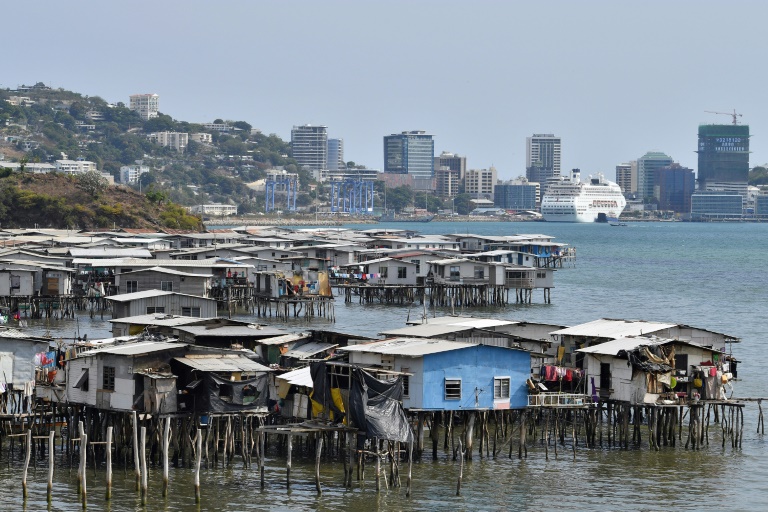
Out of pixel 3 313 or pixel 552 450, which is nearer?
pixel 552 450

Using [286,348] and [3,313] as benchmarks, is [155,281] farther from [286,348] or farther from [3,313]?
[286,348]

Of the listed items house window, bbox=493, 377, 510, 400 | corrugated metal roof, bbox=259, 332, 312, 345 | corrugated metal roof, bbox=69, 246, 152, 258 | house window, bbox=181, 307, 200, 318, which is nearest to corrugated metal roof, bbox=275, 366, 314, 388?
corrugated metal roof, bbox=259, 332, 312, 345

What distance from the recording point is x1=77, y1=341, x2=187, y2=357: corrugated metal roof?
1325 inches

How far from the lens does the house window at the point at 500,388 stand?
35.4m

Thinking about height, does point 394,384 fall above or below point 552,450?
above

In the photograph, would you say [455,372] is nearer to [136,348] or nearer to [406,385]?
[406,385]

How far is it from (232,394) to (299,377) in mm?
2191

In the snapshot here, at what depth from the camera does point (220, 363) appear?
34562 mm

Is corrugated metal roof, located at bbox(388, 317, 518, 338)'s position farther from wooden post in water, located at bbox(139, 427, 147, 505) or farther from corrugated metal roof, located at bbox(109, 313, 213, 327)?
wooden post in water, located at bbox(139, 427, 147, 505)

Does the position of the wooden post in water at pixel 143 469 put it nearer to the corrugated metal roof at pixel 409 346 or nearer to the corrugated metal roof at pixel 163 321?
the corrugated metal roof at pixel 409 346

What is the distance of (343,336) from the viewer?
135 feet

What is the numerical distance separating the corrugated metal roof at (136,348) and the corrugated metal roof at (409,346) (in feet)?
15.4

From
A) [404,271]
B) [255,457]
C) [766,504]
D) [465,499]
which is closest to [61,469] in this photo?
[255,457]

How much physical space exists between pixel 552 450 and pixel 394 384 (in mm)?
6641
